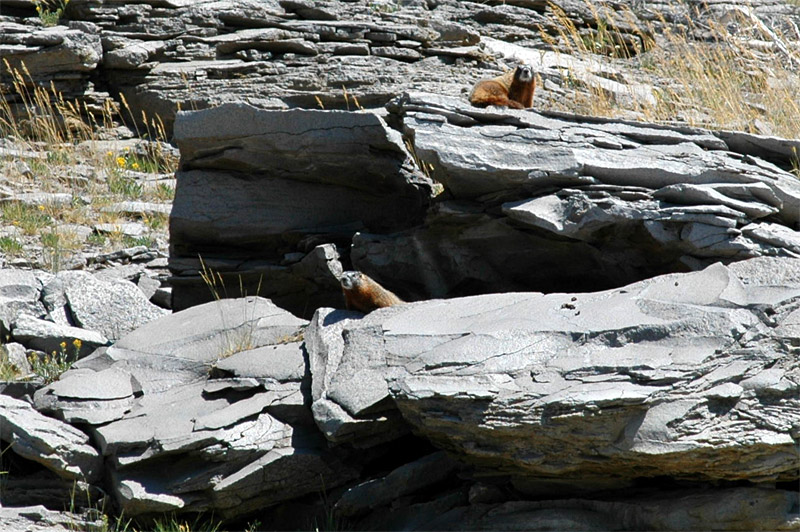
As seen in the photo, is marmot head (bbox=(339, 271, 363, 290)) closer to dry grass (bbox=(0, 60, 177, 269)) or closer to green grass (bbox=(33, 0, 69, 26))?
dry grass (bbox=(0, 60, 177, 269))

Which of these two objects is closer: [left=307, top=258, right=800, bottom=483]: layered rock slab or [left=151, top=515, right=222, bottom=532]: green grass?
[left=307, top=258, right=800, bottom=483]: layered rock slab

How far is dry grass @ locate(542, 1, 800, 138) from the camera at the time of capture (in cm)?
809

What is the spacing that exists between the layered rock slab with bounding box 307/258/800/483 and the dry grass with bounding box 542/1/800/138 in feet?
11.7

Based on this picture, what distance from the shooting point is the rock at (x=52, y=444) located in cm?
497

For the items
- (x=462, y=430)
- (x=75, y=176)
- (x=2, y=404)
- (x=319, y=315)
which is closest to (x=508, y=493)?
(x=462, y=430)

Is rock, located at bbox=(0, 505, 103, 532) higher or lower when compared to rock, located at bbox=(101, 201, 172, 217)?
higher

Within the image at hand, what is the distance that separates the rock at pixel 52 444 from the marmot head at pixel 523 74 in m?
4.70

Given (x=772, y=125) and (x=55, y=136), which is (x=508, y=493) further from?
(x=55, y=136)

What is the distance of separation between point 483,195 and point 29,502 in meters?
3.44

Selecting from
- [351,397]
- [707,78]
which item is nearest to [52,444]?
[351,397]

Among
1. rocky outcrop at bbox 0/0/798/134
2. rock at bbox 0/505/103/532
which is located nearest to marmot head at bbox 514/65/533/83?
rocky outcrop at bbox 0/0/798/134

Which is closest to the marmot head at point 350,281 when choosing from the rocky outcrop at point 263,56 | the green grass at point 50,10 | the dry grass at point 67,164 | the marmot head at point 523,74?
the marmot head at point 523,74

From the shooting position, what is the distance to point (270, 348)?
5734mm

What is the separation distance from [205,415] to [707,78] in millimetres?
6380
